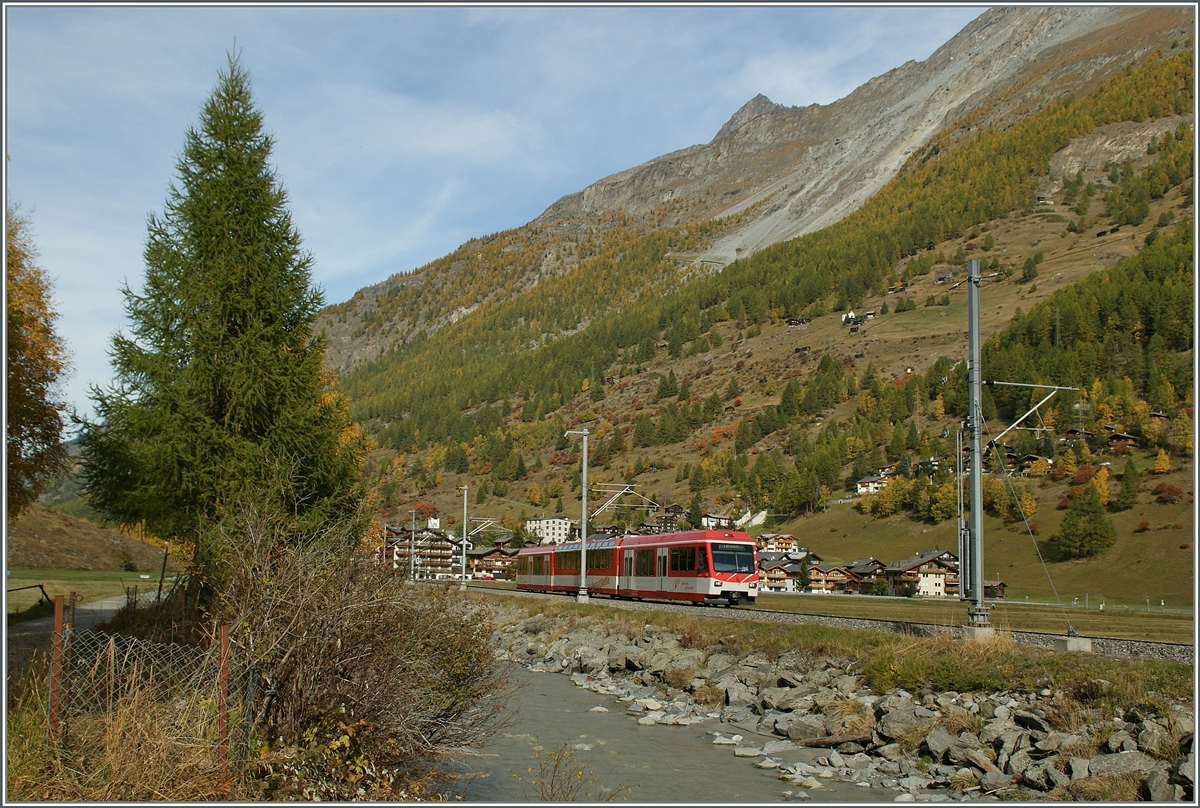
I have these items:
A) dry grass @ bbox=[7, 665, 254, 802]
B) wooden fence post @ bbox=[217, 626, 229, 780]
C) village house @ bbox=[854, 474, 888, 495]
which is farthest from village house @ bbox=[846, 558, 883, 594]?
dry grass @ bbox=[7, 665, 254, 802]

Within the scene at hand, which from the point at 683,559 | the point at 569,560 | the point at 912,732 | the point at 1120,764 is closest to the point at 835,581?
the point at 569,560

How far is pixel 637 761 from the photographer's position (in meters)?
16.6

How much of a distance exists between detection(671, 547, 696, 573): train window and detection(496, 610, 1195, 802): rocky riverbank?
10.8m

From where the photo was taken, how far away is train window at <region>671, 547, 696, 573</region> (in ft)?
122

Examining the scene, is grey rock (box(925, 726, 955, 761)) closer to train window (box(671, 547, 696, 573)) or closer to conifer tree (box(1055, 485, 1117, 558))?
train window (box(671, 547, 696, 573))

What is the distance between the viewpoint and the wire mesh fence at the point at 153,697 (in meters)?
8.00

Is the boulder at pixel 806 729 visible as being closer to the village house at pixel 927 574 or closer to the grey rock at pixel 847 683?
the grey rock at pixel 847 683

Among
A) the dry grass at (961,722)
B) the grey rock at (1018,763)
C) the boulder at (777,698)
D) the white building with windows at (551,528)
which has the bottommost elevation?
the boulder at (777,698)

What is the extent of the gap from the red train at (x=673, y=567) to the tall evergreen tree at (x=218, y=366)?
2056 cm

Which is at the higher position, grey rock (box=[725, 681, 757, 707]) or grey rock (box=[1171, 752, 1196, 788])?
grey rock (box=[1171, 752, 1196, 788])

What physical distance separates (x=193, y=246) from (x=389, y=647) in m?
10.8

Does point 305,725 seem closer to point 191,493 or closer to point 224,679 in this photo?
point 224,679

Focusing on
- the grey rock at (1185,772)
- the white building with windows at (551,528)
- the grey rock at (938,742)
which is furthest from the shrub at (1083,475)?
the grey rock at (1185,772)

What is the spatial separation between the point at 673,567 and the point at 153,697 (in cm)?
3140
